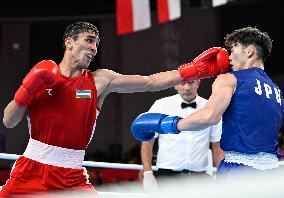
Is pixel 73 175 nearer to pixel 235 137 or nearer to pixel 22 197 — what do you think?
pixel 22 197

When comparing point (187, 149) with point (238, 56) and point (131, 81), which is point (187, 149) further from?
point (238, 56)

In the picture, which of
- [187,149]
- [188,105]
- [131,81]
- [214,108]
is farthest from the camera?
[188,105]

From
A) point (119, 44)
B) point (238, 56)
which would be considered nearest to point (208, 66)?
point (238, 56)

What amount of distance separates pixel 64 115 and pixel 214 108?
Result: 69cm

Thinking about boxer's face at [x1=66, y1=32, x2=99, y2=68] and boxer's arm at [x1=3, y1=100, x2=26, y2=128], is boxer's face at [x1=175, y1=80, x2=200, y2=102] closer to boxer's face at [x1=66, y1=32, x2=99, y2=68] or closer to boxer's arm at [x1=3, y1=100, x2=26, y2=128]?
boxer's face at [x1=66, y1=32, x2=99, y2=68]

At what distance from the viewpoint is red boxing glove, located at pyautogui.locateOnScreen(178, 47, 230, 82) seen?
252cm

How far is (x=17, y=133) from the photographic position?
35.0ft

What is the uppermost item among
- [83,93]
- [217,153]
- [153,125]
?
[83,93]

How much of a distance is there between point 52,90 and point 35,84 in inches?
4.7

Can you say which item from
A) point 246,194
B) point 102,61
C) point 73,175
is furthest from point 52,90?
point 102,61

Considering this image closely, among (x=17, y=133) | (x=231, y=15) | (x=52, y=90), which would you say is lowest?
(x=17, y=133)

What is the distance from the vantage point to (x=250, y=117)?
2.17m

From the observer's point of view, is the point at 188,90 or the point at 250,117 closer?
the point at 250,117

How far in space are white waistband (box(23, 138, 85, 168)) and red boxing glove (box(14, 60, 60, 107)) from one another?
0.67 ft
